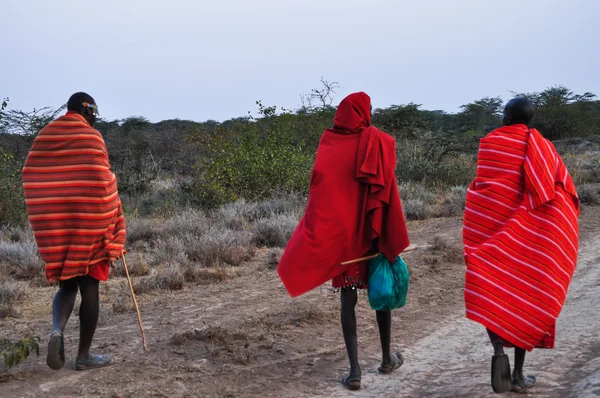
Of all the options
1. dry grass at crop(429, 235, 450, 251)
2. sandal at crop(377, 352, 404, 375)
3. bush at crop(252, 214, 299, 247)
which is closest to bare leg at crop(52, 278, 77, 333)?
sandal at crop(377, 352, 404, 375)

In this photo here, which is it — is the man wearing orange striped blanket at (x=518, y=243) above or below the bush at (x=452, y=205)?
above

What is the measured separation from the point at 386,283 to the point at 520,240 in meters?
0.87

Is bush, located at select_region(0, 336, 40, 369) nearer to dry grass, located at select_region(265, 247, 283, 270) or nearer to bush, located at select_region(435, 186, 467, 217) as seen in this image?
dry grass, located at select_region(265, 247, 283, 270)

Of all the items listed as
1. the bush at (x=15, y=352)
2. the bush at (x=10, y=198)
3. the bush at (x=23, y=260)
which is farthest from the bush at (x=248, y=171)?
the bush at (x=15, y=352)

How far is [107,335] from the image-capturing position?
5668mm

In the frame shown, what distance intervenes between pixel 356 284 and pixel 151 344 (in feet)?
6.25

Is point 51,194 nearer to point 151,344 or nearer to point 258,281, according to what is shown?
point 151,344

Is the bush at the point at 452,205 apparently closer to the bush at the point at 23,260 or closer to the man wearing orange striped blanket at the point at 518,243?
the bush at the point at 23,260

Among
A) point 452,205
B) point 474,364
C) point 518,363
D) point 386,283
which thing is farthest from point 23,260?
point 452,205

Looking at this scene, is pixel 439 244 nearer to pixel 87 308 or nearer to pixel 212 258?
pixel 212 258

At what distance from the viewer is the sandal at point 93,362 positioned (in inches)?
184

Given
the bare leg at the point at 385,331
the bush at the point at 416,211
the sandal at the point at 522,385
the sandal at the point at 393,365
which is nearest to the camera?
the sandal at the point at 522,385

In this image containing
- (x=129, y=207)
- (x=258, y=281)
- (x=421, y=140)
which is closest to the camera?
(x=258, y=281)

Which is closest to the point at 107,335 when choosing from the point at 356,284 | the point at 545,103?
the point at 356,284
